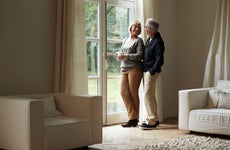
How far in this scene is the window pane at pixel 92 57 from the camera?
5312 millimetres

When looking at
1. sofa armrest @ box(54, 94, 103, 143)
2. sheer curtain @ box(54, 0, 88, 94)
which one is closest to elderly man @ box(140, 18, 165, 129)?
sheer curtain @ box(54, 0, 88, 94)

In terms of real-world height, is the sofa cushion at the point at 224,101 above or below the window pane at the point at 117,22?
below

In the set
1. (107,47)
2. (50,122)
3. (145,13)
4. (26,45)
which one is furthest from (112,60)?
(50,122)

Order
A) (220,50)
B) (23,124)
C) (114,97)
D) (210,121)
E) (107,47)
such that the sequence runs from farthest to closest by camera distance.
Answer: (220,50), (114,97), (107,47), (210,121), (23,124)

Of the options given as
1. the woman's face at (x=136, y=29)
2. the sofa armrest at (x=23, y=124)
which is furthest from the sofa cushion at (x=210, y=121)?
the sofa armrest at (x=23, y=124)

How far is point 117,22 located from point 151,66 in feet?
3.30

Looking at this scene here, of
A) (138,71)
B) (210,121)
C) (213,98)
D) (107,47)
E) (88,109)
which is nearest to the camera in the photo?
(88,109)

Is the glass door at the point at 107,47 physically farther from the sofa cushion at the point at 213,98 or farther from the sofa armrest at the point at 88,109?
the sofa cushion at the point at 213,98

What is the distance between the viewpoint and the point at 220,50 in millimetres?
5891

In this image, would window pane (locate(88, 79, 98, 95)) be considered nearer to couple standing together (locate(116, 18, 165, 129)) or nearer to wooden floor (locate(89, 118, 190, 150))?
couple standing together (locate(116, 18, 165, 129))

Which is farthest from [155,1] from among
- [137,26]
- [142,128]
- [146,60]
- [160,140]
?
[160,140]

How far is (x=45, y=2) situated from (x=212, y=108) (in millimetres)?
2683

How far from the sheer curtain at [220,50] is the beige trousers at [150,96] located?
3.70 ft

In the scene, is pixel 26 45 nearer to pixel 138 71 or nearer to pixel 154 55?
pixel 138 71
